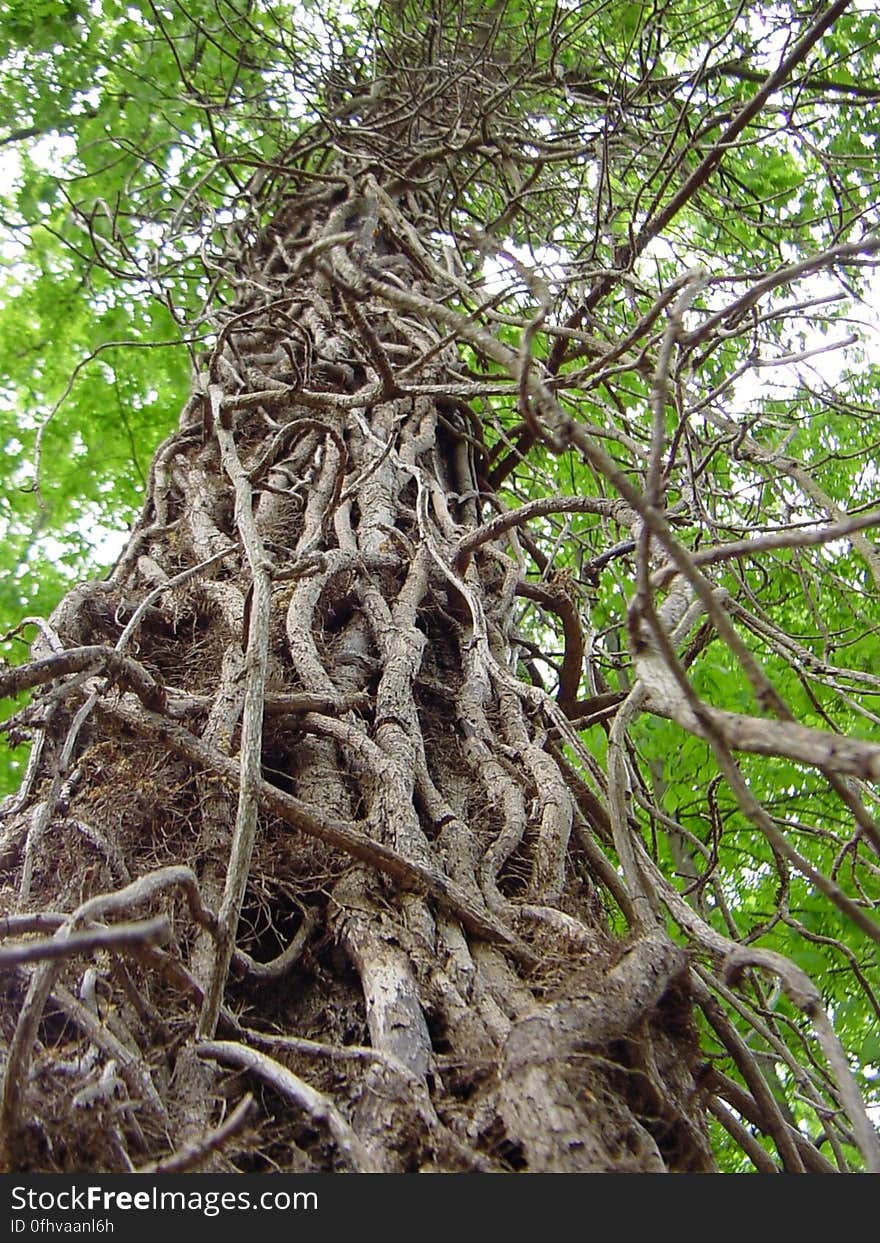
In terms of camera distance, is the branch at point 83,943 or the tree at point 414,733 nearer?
the branch at point 83,943

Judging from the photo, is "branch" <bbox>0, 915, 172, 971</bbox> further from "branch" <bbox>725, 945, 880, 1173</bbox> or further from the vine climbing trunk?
"branch" <bbox>725, 945, 880, 1173</bbox>

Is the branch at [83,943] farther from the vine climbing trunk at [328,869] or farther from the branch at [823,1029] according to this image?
the branch at [823,1029]

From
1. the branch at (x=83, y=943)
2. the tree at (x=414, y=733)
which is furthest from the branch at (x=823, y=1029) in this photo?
the branch at (x=83, y=943)

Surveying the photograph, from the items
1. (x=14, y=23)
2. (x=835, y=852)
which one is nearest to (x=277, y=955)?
(x=835, y=852)

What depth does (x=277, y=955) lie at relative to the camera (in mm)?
1078

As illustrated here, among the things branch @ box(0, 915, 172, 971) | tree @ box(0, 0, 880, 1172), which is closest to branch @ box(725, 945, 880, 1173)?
tree @ box(0, 0, 880, 1172)

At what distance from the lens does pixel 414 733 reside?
51.8 inches

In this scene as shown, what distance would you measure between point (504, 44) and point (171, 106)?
1296 millimetres

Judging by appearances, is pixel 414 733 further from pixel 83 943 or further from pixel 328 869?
pixel 83 943

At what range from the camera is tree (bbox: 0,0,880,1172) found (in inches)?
30.7

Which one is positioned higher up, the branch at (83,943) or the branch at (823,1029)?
the branch at (83,943)

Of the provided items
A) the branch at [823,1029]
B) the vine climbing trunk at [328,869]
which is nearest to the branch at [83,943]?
the vine climbing trunk at [328,869]

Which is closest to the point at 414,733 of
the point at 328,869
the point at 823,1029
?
the point at 328,869

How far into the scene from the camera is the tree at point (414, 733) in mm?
780
